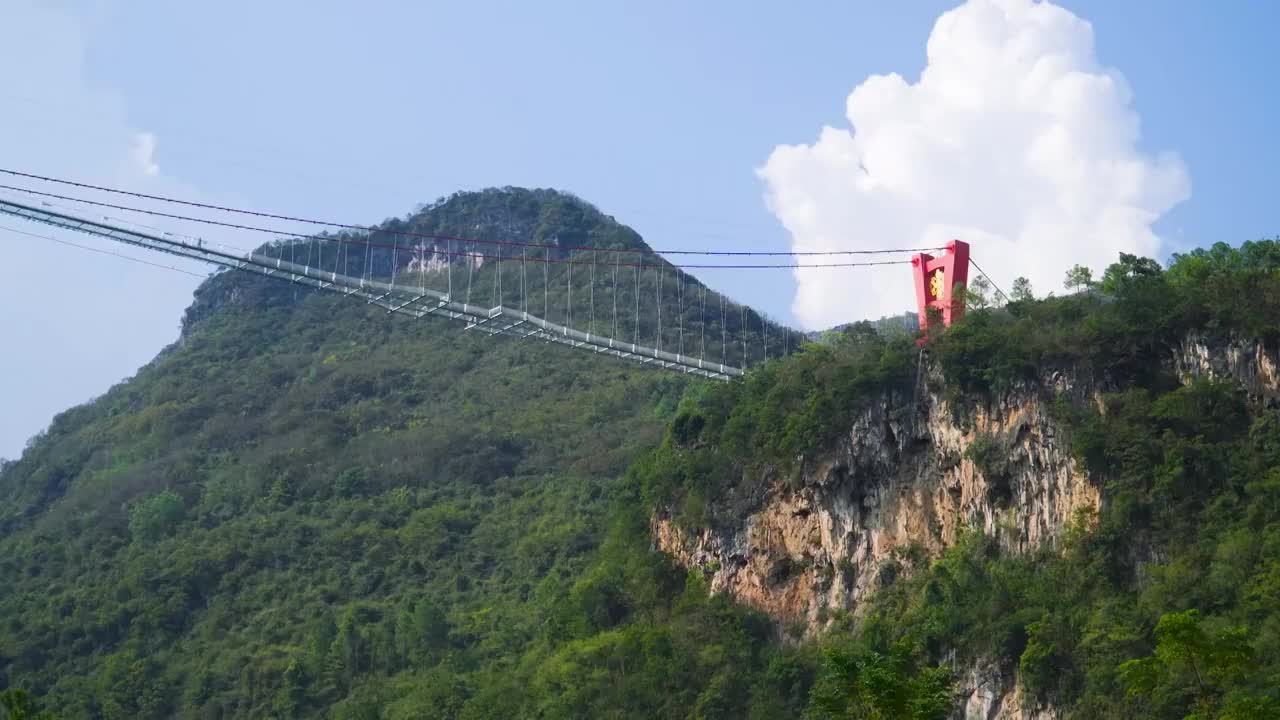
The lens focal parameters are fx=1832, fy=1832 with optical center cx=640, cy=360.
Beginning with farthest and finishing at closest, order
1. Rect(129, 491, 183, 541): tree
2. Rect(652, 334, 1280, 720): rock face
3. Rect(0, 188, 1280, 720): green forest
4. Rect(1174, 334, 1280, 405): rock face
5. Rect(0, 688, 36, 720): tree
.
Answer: Rect(129, 491, 183, 541): tree, Rect(652, 334, 1280, 720): rock face, Rect(1174, 334, 1280, 405): rock face, Rect(0, 188, 1280, 720): green forest, Rect(0, 688, 36, 720): tree

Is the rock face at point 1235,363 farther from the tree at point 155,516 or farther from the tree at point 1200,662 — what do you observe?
the tree at point 155,516

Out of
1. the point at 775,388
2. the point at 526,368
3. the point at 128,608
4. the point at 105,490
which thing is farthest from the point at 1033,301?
the point at 105,490

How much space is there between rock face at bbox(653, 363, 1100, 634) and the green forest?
44 centimetres

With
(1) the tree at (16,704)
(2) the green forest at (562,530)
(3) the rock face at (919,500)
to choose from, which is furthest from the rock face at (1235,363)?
(1) the tree at (16,704)

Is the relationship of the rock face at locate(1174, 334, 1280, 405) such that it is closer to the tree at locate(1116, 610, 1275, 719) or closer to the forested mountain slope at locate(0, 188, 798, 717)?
the tree at locate(1116, 610, 1275, 719)

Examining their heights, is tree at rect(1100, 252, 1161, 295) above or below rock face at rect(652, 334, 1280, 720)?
above

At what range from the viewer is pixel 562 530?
47.7 metres

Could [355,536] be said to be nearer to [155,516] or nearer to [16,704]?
[155,516]

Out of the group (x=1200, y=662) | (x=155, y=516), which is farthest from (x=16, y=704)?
(x=155, y=516)

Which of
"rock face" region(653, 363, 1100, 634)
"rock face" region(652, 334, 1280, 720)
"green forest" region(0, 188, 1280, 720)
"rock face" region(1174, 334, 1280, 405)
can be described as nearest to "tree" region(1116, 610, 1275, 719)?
"green forest" region(0, 188, 1280, 720)

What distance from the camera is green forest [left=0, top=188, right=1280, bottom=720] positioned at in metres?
29.2

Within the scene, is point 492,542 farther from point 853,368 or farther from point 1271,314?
point 1271,314

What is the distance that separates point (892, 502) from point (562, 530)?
14693mm

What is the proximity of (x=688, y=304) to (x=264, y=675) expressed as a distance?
72.0 ft
